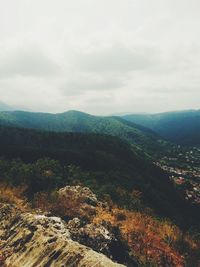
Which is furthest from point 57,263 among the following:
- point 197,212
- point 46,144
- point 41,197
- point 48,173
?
point 46,144

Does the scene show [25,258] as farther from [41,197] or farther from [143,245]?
[41,197]

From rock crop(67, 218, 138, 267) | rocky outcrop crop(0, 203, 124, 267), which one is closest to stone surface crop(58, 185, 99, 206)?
rock crop(67, 218, 138, 267)

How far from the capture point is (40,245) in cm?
1312

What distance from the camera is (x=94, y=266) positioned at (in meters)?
10.9

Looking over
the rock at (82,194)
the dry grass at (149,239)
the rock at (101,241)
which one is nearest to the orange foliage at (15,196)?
the rock at (82,194)

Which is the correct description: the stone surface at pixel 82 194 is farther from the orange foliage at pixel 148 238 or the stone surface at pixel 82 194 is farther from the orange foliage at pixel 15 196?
the orange foliage at pixel 15 196

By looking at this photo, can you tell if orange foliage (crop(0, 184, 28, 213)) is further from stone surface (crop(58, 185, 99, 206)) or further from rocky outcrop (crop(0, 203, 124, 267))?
rocky outcrop (crop(0, 203, 124, 267))

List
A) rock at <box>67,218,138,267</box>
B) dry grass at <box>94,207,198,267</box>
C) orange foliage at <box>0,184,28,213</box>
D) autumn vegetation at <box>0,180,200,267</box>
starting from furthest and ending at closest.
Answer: orange foliage at <box>0,184,28,213</box>
autumn vegetation at <box>0,180,200,267</box>
dry grass at <box>94,207,198,267</box>
rock at <box>67,218,138,267</box>

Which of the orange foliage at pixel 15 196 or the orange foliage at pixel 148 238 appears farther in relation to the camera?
the orange foliage at pixel 15 196

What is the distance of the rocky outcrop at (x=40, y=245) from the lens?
1153 centimetres

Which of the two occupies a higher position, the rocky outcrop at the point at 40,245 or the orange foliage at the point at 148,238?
the rocky outcrop at the point at 40,245

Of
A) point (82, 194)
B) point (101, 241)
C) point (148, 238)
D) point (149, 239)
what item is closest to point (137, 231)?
point (148, 238)

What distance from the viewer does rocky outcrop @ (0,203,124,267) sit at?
37.8ft

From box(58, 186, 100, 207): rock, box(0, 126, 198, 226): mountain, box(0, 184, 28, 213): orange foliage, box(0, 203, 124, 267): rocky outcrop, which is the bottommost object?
box(0, 126, 198, 226): mountain
